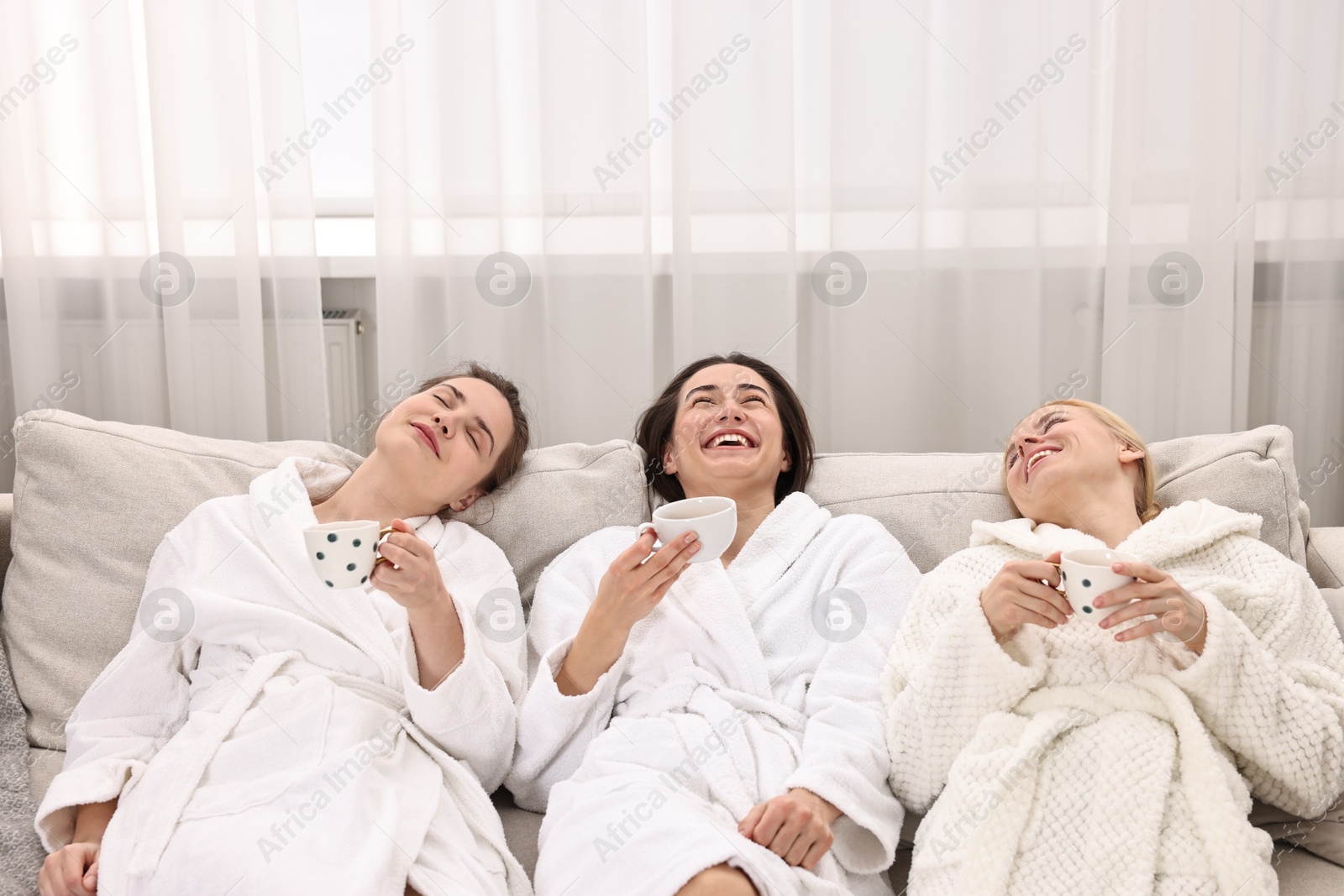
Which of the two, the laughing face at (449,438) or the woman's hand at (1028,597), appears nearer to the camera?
the woman's hand at (1028,597)

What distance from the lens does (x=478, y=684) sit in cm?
147

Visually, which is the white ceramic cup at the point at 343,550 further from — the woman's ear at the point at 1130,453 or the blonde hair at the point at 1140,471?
the woman's ear at the point at 1130,453

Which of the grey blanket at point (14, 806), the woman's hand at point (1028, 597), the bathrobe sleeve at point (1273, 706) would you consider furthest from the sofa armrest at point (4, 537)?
the bathrobe sleeve at point (1273, 706)

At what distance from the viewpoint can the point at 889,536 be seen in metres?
1.74

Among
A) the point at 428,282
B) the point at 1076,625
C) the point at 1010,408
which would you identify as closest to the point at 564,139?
the point at 428,282

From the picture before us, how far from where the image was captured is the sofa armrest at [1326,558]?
5.59 ft

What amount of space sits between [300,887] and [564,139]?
1783 mm

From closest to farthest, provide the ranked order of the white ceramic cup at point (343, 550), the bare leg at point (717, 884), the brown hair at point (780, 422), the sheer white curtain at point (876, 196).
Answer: the bare leg at point (717, 884)
the white ceramic cup at point (343, 550)
the brown hair at point (780, 422)
the sheer white curtain at point (876, 196)

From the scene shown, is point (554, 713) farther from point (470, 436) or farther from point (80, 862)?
point (80, 862)

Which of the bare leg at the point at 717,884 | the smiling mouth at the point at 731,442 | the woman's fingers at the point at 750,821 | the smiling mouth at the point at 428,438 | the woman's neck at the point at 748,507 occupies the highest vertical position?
the smiling mouth at the point at 428,438

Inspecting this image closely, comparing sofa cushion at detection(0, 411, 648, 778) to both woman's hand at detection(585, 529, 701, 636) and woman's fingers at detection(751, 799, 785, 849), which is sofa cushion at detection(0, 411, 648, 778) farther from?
woman's fingers at detection(751, 799, 785, 849)

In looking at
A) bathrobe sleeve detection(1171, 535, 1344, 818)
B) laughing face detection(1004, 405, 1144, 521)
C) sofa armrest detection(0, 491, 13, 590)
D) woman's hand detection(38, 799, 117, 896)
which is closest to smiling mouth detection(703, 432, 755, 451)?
laughing face detection(1004, 405, 1144, 521)

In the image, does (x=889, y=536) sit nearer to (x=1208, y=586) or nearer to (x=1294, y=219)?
(x=1208, y=586)

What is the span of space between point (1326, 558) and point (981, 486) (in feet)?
1.91
